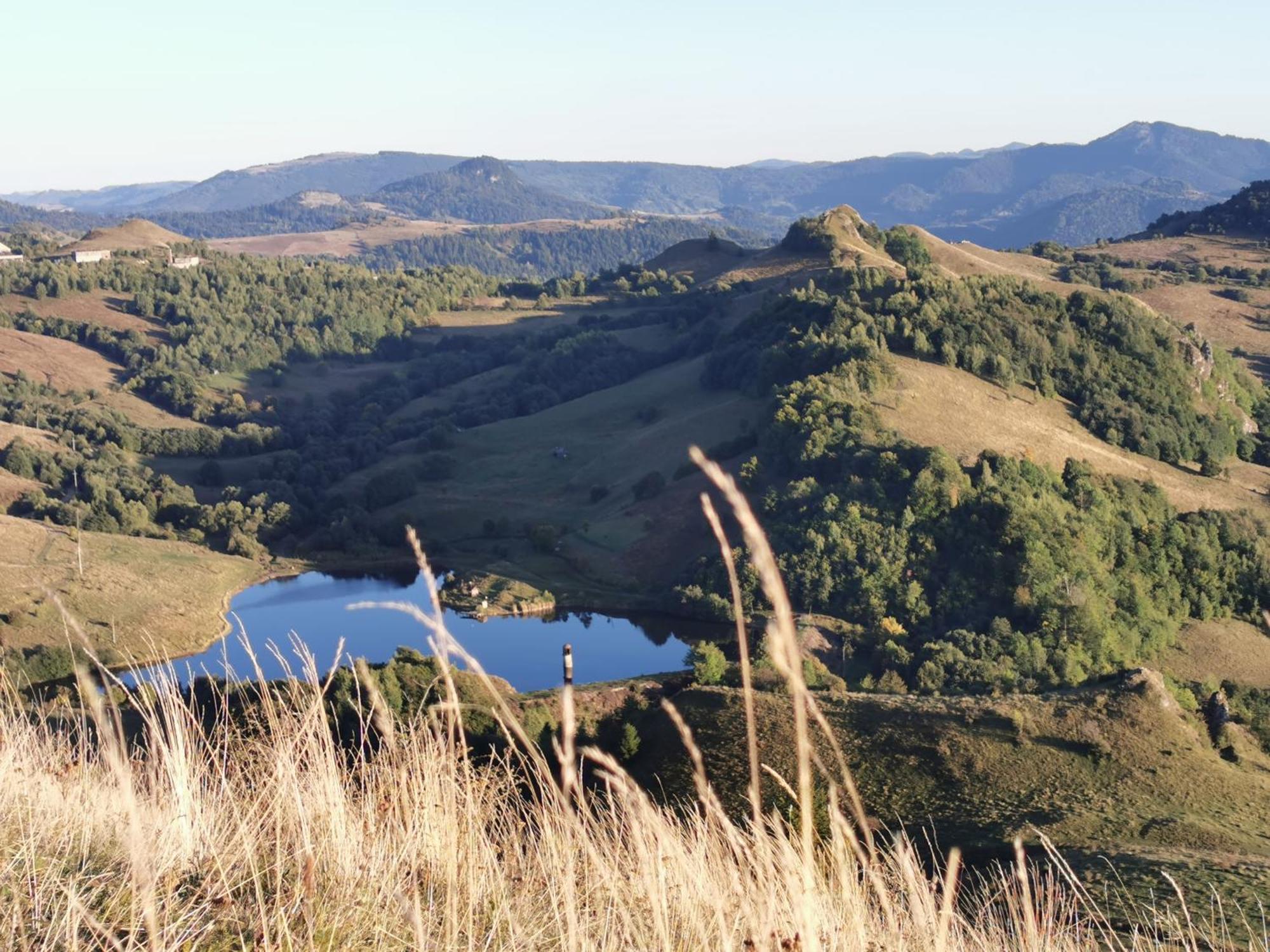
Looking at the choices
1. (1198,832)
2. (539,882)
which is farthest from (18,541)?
(539,882)

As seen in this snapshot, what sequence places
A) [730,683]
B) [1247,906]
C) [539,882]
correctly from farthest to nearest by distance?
[730,683] < [1247,906] < [539,882]

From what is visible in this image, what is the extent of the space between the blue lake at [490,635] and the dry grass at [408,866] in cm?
3063

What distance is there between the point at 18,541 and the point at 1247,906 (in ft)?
148

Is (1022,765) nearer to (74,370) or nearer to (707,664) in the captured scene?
(707,664)

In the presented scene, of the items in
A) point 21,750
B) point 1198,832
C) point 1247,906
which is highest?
point 21,750

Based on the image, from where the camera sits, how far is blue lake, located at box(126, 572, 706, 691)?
1524 inches

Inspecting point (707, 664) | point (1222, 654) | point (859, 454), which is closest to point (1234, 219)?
point (859, 454)

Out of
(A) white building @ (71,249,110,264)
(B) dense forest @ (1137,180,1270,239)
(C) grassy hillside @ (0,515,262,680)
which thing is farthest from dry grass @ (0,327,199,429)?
(B) dense forest @ (1137,180,1270,239)

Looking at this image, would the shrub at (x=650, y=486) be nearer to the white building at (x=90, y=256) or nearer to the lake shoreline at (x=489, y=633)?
the lake shoreline at (x=489, y=633)

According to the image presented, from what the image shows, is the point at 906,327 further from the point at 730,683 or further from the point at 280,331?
the point at 280,331

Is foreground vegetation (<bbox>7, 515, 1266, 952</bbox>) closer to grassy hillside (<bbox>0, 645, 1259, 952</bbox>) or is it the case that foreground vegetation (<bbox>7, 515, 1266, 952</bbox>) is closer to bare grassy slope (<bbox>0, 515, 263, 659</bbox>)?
grassy hillside (<bbox>0, 645, 1259, 952</bbox>)

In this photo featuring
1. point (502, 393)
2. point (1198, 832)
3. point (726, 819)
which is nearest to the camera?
point (726, 819)

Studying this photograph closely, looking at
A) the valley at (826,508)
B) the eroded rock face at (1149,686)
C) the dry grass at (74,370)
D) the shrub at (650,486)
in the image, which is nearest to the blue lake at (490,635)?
the valley at (826,508)

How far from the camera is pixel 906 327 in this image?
5397 cm
